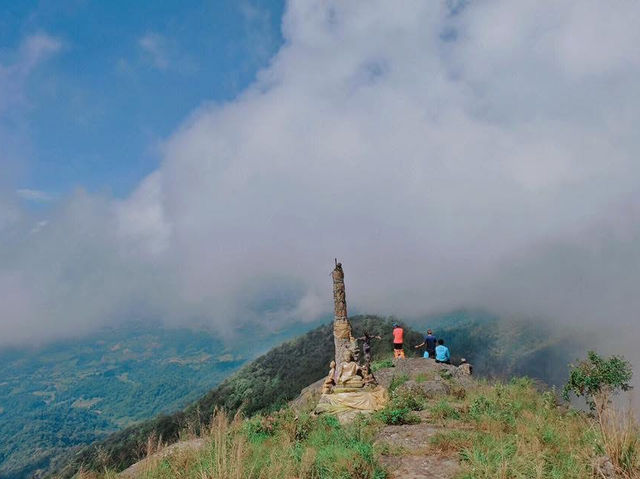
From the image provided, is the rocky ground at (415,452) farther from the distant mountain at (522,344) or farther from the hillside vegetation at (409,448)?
the distant mountain at (522,344)

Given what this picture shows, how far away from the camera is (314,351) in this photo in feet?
320

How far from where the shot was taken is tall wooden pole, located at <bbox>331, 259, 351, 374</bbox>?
22.2 meters

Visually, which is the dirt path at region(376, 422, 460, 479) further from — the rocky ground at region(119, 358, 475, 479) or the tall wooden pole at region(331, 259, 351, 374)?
the tall wooden pole at region(331, 259, 351, 374)

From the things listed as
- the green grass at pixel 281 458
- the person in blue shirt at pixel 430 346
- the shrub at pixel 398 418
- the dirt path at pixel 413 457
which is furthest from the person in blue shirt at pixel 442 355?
the green grass at pixel 281 458

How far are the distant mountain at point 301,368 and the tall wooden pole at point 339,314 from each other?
5167 millimetres

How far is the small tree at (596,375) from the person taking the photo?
584 inches

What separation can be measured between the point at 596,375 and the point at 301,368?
7170cm

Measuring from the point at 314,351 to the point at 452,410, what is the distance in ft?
292

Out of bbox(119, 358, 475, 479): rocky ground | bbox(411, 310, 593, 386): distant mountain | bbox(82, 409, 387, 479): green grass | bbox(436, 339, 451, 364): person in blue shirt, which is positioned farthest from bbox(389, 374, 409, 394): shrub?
bbox(411, 310, 593, 386): distant mountain

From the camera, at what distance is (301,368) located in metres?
82.2

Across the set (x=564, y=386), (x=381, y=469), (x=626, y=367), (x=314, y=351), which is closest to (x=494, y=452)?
(x=381, y=469)

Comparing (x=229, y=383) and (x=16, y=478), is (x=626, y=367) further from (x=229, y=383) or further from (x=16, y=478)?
(x=16, y=478)

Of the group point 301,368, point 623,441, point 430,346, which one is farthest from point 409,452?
point 301,368

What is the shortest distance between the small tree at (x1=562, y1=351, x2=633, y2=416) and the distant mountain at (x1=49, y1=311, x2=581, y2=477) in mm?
7293
